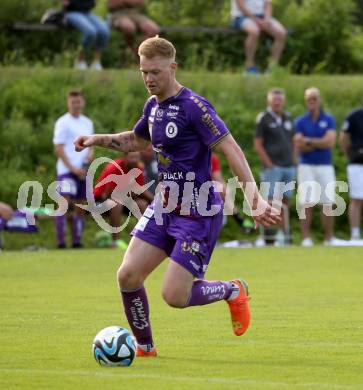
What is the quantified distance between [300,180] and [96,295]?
27.5 feet

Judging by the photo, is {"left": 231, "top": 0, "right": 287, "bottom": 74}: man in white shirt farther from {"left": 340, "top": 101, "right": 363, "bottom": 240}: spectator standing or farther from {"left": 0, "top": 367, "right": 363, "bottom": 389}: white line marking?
{"left": 0, "top": 367, "right": 363, "bottom": 389}: white line marking

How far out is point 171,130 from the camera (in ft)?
27.4

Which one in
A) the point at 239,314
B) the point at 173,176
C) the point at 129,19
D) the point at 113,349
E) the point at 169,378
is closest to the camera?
the point at 169,378

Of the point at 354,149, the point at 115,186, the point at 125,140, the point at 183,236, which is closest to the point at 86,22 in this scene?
the point at 115,186

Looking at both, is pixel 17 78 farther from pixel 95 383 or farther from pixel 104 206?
pixel 95 383

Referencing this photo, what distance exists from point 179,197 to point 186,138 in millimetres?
417

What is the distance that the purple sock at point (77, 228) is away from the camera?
19.2 meters

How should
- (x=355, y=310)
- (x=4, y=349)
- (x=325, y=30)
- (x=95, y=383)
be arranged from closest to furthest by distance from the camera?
(x=95, y=383) < (x=4, y=349) < (x=355, y=310) < (x=325, y=30)

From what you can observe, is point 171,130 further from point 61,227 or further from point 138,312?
point 61,227

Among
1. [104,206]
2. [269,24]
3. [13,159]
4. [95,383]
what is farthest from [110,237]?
[95,383]

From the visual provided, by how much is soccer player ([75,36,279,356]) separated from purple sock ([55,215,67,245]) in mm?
10765

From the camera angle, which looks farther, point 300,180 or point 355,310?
point 300,180

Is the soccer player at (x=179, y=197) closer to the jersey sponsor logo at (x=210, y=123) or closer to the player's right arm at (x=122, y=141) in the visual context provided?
the jersey sponsor logo at (x=210, y=123)

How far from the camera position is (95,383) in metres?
7.05
